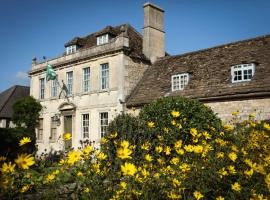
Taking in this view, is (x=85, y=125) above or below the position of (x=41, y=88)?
below

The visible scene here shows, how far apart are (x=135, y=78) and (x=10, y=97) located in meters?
18.6

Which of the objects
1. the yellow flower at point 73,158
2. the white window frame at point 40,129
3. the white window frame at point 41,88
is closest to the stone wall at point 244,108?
the yellow flower at point 73,158

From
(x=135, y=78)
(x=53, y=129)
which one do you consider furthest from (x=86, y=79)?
(x=53, y=129)

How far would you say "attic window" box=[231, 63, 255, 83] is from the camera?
53.9 feet

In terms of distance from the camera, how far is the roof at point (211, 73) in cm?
1599

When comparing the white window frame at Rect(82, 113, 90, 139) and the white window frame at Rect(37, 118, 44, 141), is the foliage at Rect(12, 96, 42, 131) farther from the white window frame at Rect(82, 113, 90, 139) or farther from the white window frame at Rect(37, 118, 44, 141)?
the white window frame at Rect(82, 113, 90, 139)

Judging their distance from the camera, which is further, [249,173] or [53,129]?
[53,129]

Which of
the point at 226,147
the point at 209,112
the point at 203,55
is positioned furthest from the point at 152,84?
the point at 226,147

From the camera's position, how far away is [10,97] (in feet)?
113

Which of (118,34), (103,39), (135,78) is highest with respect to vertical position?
(118,34)

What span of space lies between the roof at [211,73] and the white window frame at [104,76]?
1.96 m

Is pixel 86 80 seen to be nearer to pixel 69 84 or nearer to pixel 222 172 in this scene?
pixel 69 84

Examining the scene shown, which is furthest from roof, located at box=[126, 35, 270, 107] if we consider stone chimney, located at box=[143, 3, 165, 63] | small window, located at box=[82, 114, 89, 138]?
small window, located at box=[82, 114, 89, 138]

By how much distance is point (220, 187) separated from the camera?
445cm
